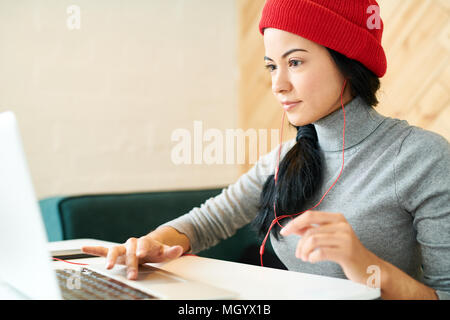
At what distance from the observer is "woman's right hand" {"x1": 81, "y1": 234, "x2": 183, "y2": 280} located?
2.68ft

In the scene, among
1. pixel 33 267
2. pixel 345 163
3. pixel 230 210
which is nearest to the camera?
pixel 33 267

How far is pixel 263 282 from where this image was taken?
74 centimetres

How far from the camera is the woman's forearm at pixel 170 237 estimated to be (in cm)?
108

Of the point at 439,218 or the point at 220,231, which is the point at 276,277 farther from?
the point at 220,231

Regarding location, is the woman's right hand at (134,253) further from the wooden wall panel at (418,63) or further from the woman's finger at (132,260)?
the wooden wall panel at (418,63)

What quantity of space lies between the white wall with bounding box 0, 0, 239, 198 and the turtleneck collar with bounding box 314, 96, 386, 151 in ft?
3.36

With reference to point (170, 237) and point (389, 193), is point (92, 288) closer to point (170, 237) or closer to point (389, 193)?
point (170, 237)

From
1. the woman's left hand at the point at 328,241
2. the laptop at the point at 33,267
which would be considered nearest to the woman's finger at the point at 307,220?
the woman's left hand at the point at 328,241

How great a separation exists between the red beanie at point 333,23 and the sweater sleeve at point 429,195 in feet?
0.71

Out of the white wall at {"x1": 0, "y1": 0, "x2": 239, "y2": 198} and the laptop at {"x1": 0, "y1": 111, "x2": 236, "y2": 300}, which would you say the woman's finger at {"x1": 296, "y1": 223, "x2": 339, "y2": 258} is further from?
the white wall at {"x1": 0, "y1": 0, "x2": 239, "y2": 198}

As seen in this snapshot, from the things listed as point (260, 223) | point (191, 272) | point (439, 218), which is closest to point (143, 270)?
point (191, 272)

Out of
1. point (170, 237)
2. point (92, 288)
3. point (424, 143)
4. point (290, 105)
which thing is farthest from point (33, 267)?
point (424, 143)

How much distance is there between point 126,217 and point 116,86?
21.4 inches
